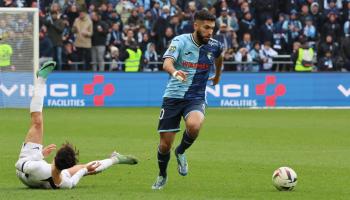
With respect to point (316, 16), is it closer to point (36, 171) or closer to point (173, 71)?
point (173, 71)

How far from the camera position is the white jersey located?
10.9 meters

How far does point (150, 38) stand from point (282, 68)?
478cm

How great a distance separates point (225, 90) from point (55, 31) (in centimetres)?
591

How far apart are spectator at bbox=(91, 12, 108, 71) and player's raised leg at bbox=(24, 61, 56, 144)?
62.5ft

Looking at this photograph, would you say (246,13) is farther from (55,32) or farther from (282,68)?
(55,32)

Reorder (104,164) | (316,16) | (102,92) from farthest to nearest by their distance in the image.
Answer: (316,16) < (102,92) < (104,164)

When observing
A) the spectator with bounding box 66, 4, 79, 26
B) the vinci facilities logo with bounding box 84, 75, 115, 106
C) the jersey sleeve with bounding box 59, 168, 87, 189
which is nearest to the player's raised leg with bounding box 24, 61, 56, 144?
the jersey sleeve with bounding box 59, 168, 87, 189

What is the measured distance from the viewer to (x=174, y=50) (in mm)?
11312

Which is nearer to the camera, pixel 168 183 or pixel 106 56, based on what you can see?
pixel 168 183

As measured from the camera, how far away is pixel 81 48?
102ft

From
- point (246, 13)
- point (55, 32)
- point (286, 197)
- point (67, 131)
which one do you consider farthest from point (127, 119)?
point (286, 197)

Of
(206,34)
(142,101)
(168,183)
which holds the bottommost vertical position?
(142,101)

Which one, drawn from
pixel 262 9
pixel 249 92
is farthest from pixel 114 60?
pixel 262 9

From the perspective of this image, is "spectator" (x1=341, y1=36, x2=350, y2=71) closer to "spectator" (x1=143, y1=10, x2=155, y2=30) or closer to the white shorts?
"spectator" (x1=143, y1=10, x2=155, y2=30)
